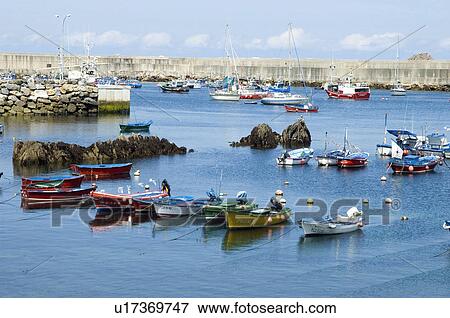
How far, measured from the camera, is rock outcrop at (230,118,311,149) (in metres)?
50.5

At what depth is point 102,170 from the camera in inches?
1399

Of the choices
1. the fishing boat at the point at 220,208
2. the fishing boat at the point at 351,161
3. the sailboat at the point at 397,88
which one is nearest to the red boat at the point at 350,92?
the sailboat at the point at 397,88

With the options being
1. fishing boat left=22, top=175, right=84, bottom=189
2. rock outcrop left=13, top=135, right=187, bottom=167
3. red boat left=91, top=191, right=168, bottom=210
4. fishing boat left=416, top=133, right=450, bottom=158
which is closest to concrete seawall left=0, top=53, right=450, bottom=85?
fishing boat left=416, top=133, right=450, bottom=158

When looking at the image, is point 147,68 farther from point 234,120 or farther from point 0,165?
point 0,165

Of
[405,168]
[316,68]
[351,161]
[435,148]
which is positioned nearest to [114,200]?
[351,161]

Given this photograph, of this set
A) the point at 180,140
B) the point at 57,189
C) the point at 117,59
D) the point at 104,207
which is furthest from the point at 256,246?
the point at 117,59

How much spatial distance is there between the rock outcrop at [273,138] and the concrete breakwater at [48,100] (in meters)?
21.8

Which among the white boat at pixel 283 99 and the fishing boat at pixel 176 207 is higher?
the white boat at pixel 283 99

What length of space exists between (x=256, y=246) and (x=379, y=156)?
81.0 feet

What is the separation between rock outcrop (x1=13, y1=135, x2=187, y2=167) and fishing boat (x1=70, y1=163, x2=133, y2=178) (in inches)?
127

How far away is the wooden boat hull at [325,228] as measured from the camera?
950 inches

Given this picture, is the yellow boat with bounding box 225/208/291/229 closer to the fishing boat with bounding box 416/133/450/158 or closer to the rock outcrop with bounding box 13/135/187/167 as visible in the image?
the rock outcrop with bounding box 13/135/187/167

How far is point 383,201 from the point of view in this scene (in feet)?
103

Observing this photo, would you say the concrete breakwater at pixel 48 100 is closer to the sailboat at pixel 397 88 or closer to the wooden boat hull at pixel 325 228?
the wooden boat hull at pixel 325 228
